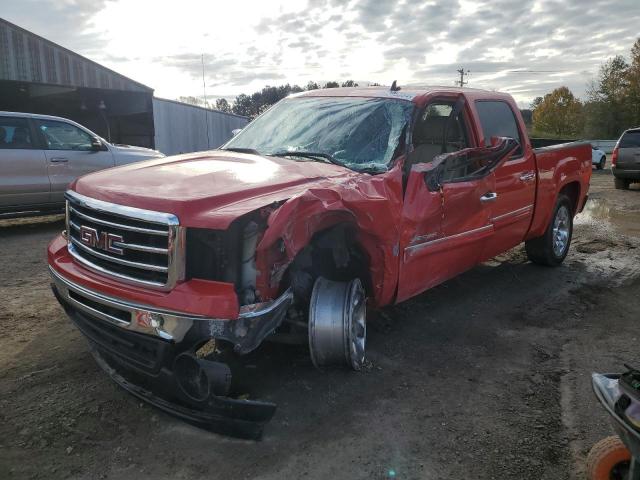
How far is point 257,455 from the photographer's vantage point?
2.69 meters

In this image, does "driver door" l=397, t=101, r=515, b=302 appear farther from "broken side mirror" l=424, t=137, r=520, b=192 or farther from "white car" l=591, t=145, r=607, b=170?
"white car" l=591, t=145, r=607, b=170

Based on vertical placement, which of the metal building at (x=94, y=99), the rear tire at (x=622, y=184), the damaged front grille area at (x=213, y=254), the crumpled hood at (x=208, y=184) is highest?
the metal building at (x=94, y=99)

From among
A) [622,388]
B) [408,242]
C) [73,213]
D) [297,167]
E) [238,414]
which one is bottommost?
[238,414]

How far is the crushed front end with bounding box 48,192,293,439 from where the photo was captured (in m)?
2.57

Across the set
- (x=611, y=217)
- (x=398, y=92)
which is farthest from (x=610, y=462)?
(x=611, y=217)

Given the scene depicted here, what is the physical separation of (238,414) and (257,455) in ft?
0.85

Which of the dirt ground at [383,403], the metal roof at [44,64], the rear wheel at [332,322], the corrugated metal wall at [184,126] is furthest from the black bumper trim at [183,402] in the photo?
the corrugated metal wall at [184,126]

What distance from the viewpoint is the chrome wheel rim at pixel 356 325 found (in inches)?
126

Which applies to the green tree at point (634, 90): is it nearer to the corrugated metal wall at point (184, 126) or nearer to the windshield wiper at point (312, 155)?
the corrugated metal wall at point (184, 126)

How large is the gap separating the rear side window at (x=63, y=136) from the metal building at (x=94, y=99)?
9.38 m

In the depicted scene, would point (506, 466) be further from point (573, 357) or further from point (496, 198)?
point (496, 198)

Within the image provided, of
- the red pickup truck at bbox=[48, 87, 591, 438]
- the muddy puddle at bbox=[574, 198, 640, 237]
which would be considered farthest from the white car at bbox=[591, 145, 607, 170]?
the red pickup truck at bbox=[48, 87, 591, 438]

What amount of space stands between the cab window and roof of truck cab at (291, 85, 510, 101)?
0.14m

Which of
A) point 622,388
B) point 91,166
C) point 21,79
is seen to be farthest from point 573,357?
point 21,79
